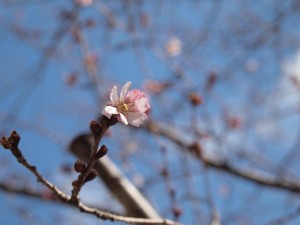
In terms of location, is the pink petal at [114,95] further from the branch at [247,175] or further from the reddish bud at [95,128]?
the branch at [247,175]

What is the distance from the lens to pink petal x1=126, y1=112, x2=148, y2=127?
112 cm

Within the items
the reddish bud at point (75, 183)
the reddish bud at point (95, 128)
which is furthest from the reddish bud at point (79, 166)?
the reddish bud at point (95, 128)

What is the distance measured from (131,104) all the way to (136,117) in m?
0.05

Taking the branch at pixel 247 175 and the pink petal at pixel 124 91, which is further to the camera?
the branch at pixel 247 175

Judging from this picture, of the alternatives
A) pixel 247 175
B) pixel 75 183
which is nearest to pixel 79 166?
pixel 75 183

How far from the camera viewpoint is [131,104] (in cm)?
116

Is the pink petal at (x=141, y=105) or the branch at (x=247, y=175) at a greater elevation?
the branch at (x=247, y=175)

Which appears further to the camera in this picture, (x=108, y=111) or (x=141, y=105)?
(x=141, y=105)

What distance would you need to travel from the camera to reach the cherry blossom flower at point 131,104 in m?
1.11

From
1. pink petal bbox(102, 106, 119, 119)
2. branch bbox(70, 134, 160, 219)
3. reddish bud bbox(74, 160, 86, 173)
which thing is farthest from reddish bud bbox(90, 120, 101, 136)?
branch bbox(70, 134, 160, 219)

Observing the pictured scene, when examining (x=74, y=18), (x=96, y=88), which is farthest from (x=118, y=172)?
(x=74, y=18)

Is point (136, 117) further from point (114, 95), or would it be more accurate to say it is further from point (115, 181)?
point (115, 181)

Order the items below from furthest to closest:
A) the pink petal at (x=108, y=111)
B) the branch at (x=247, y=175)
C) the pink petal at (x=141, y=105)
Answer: the branch at (x=247, y=175)
the pink petal at (x=141, y=105)
the pink petal at (x=108, y=111)

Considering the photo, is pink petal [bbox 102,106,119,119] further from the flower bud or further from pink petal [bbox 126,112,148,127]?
the flower bud
